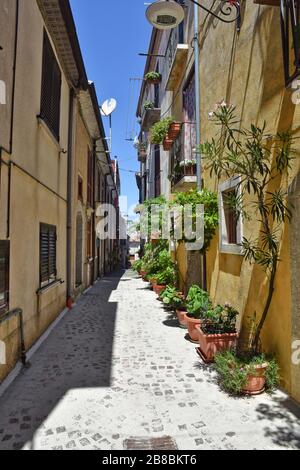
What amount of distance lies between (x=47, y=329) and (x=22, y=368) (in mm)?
2099

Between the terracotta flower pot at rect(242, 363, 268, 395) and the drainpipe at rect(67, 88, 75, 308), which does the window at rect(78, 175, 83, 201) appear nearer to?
the drainpipe at rect(67, 88, 75, 308)

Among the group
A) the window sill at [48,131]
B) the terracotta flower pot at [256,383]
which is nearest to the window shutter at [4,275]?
the window sill at [48,131]

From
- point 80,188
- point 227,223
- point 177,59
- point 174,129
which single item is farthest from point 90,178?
point 227,223

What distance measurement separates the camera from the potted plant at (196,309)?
6148 mm

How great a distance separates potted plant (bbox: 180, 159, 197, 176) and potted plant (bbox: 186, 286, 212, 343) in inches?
129

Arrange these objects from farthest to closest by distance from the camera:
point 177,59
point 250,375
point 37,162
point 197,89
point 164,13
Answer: point 177,59
point 197,89
point 37,162
point 164,13
point 250,375

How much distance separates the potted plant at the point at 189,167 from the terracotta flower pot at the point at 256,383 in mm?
5491

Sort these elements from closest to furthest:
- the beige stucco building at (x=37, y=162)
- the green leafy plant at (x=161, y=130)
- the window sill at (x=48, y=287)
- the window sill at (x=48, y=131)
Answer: the beige stucco building at (x=37, y=162) < the window sill at (x=48, y=131) < the window sill at (x=48, y=287) < the green leafy plant at (x=161, y=130)

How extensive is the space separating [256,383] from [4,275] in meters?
3.60

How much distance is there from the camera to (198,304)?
632 centimetres

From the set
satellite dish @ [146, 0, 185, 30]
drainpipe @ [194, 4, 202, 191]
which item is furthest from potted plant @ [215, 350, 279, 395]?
satellite dish @ [146, 0, 185, 30]

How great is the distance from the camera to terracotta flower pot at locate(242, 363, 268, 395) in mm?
3969

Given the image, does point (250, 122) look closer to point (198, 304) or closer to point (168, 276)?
point (198, 304)

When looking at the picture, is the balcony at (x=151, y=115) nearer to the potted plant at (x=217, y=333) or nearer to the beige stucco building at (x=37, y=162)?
the beige stucco building at (x=37, y=162)
